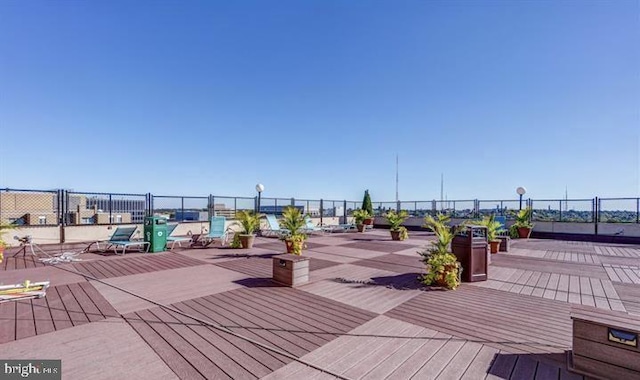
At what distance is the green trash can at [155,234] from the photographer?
28.5 ft

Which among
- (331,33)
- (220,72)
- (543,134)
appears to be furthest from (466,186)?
(220,72)

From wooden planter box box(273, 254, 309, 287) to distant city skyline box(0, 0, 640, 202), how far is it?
8.92 m

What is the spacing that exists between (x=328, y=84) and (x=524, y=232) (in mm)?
12172

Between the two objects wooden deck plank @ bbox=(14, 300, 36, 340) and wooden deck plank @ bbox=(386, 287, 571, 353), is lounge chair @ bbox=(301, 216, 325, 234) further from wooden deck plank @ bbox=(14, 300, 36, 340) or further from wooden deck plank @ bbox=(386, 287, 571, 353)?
wooden deck plank @ bbox=(14, 300, 36, 340)

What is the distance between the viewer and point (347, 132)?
21312mm

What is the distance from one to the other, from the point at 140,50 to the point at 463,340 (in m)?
14.5

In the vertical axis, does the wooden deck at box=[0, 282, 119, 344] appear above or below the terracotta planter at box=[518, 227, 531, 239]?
above

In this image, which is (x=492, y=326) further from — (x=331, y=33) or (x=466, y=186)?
(x=466, y=186)

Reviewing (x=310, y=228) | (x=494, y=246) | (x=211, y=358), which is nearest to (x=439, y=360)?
(x=211, y=358)

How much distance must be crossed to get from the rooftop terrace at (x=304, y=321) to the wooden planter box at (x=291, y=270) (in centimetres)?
20

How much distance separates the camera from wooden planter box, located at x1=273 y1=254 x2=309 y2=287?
16.0ft

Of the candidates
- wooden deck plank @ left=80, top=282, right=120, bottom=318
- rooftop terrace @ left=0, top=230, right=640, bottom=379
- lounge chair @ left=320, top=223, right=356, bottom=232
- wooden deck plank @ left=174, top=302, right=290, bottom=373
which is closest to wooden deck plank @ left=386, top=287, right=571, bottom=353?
rooftop terrace @ left=0, top=230, right=640, bottom=379

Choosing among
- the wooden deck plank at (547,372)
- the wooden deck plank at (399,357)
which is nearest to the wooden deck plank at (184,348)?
the wooden deck plank at (399,357)

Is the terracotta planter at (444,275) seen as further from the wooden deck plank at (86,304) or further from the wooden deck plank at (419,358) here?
the wooden deck plank at (86,304)
